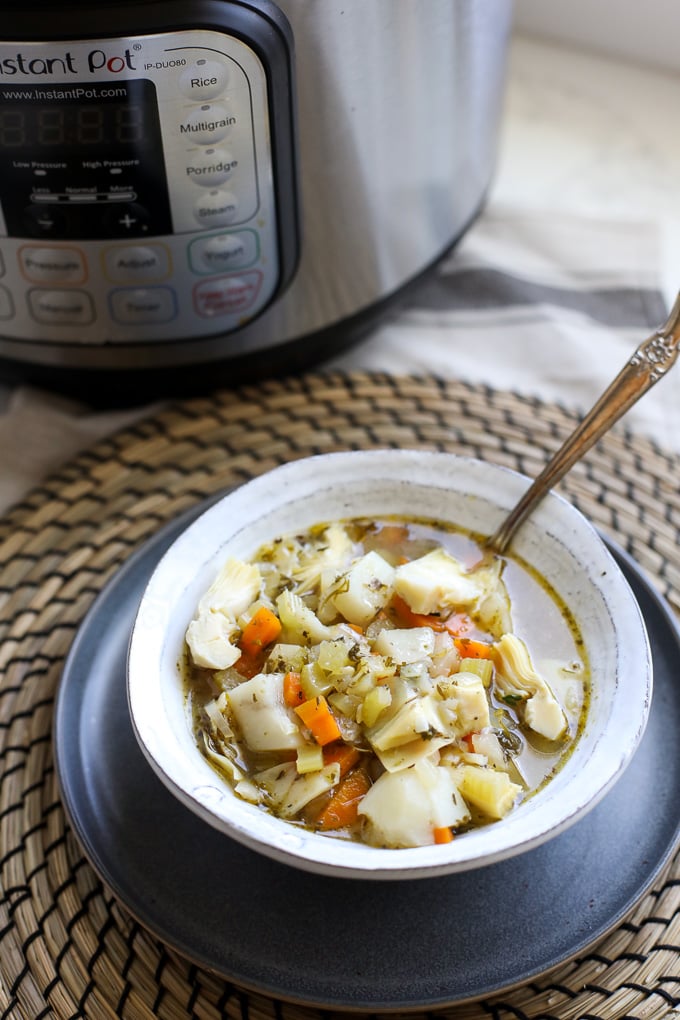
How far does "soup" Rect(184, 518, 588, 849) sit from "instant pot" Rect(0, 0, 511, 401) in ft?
1.16

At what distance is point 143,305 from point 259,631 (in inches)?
16.9

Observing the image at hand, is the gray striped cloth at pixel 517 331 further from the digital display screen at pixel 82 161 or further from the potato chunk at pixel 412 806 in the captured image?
the potato chunk at pixel 412 806

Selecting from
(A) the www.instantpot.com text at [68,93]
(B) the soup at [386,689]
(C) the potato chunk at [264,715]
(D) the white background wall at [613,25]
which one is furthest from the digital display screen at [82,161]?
(D) the white background wall at [613,25]

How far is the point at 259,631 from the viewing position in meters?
0.92

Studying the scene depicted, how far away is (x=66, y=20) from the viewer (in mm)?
897

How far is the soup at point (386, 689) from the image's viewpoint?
81 cm

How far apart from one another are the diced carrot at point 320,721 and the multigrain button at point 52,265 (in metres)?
0.55

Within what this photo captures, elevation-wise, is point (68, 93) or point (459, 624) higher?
point (68, 93)

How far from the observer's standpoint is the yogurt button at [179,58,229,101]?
0.96 metres

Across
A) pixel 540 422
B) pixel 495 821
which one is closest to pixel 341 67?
pixel 540 422

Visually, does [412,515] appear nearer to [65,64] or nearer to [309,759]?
[309,759]

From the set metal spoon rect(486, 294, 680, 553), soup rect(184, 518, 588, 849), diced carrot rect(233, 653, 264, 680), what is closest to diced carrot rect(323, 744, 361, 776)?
soup rect(184, 518, 588, 849)

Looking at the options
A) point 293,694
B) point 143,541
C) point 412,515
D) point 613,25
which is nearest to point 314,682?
point 293,694

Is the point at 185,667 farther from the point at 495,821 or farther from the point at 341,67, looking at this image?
the point at 341,67
